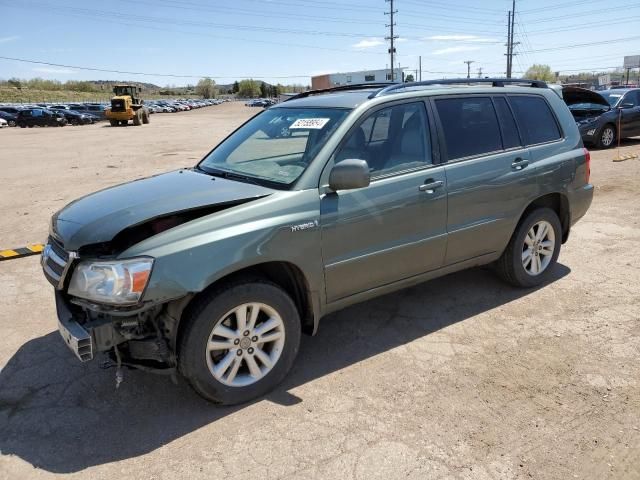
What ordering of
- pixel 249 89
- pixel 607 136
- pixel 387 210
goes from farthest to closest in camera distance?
1. pixel 249 89
2. pixel 607 136
3. pixel 387 210

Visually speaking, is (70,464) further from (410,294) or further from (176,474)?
(410,294)

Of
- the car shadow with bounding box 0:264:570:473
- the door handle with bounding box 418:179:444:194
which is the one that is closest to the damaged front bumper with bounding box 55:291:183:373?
the car shadow with bounding box 0:264:570:473

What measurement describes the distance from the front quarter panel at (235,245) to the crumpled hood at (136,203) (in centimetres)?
16

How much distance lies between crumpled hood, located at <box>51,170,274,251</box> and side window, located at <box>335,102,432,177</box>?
791 mm

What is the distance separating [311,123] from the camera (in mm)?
3885

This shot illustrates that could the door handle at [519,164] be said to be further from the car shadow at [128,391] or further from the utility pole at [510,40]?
the utility pole at [510,40]

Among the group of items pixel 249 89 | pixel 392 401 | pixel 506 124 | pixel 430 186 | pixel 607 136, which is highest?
pixel 249 89

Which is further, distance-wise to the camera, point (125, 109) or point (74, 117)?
point (74, 117)

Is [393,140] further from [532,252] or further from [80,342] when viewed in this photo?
[80,342]

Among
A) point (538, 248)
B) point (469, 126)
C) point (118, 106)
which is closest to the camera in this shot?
point (469, 126)

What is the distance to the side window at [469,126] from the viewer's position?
417 cm

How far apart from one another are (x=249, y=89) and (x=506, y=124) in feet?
516

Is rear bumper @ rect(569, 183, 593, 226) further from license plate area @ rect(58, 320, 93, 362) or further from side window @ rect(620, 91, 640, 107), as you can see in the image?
side window @ rect(620, 91, 640, 107)

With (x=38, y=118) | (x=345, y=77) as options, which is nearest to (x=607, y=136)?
(x=38, y=118)
